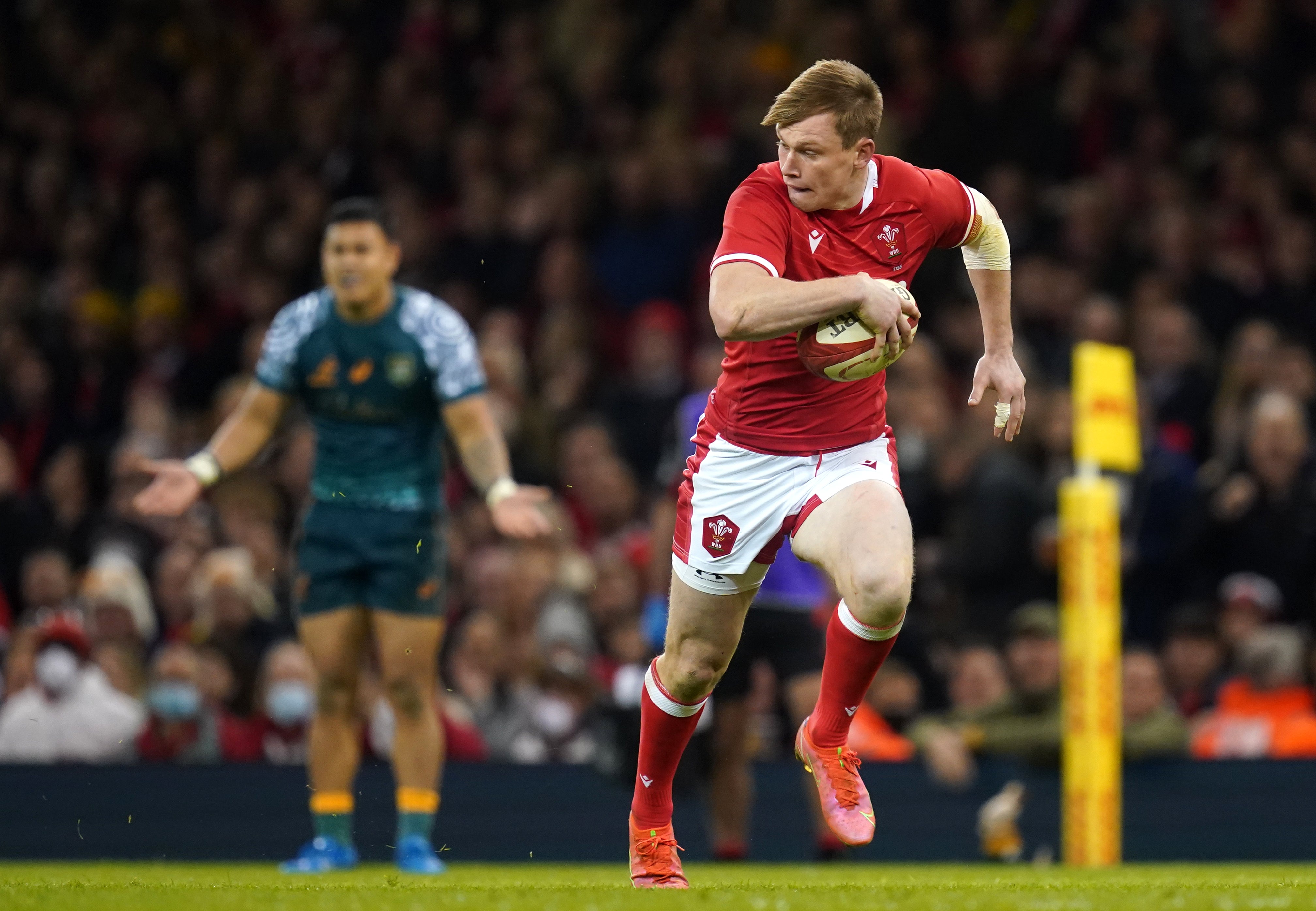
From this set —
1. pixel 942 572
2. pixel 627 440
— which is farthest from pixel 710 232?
pixel 942 572

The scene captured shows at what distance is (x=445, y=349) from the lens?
25.9 ft

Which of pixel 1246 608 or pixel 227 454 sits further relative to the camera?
pixel 1246 608

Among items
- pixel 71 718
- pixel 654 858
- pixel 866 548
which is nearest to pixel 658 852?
pixel 654 858

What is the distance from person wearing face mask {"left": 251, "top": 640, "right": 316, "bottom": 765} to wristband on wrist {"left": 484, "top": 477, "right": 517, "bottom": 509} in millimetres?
2524

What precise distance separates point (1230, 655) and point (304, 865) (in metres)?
4.82

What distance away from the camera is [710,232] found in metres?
12.6

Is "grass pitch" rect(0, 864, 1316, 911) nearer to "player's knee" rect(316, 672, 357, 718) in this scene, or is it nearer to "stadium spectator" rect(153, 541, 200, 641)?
"player's knee" rect(316, 672, 357, 718)

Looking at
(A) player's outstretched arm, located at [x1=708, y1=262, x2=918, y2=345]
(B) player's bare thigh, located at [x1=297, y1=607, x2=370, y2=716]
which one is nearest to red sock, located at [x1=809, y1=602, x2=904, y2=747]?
(A) player's outstretched arm, located at [x1=708, y1=262, x2=918, y2=345]

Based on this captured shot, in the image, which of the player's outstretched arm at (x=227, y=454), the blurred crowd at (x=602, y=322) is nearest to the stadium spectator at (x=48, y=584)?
the blurred crowd at (x=602, y=322)

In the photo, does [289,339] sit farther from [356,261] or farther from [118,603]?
[118,603]

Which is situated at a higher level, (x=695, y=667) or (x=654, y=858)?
(x=695, y=667)

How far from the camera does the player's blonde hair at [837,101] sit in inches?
219

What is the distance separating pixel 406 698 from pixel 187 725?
98.3 inches

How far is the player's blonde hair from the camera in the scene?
5.57 metres
